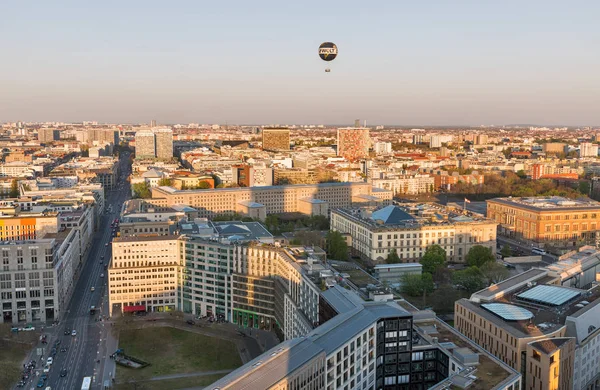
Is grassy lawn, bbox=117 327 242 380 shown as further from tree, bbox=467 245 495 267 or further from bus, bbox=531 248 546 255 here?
bus, bbox=531 248 546 255

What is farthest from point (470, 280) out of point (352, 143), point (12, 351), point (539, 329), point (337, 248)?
point (352, 143)

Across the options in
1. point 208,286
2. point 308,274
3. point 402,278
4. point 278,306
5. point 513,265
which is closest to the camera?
point 308,274

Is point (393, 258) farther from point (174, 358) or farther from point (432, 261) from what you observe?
point (174, 358)

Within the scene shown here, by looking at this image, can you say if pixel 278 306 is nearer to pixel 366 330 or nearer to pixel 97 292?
pixel 366 330

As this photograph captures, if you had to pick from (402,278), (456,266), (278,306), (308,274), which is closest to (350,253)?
(456,266)

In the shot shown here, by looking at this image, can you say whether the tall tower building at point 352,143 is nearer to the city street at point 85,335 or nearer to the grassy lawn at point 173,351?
the city street at point 85,335
